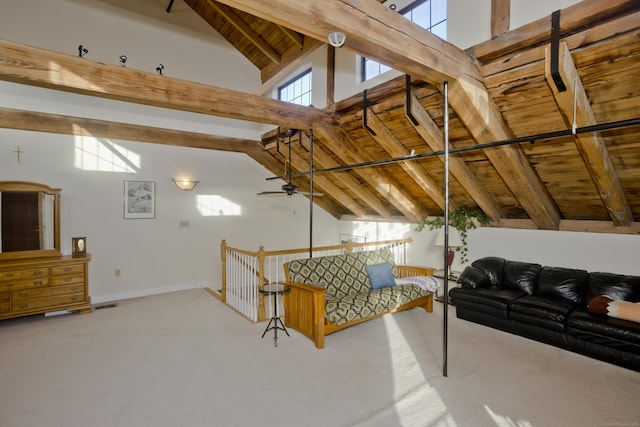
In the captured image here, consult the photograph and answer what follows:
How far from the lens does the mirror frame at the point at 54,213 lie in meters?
4.41

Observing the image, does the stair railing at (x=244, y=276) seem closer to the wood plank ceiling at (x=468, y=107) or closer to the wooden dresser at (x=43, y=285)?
the wood plank ceiling at (x=468, y=107)

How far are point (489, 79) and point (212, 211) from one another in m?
5.16

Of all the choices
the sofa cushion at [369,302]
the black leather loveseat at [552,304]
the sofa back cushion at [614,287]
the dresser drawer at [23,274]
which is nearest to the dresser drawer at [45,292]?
the dresser drawer at [23,274]

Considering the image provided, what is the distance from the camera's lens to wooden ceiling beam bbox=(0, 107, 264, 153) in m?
4.52

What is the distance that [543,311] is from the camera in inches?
136

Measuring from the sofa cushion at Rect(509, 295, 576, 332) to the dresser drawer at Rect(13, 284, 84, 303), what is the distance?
5.71m

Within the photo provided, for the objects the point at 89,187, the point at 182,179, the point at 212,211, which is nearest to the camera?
the point at 89,187

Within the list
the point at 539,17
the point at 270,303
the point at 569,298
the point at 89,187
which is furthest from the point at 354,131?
the point at 89,187

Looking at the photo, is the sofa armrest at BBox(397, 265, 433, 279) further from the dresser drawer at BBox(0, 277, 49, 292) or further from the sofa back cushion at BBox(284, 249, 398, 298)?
the dresser drawer at BBox(0, 277, 49, 292)

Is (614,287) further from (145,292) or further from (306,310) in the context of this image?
(145,292)

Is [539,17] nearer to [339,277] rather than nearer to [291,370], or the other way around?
[339,277]

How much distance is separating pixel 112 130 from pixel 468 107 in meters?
5.13

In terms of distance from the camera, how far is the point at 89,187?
17.1ft

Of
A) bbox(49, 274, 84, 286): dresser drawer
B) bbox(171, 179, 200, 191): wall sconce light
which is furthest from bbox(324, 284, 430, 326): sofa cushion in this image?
bbox(171, 179, 200, 191): wall sconce light
